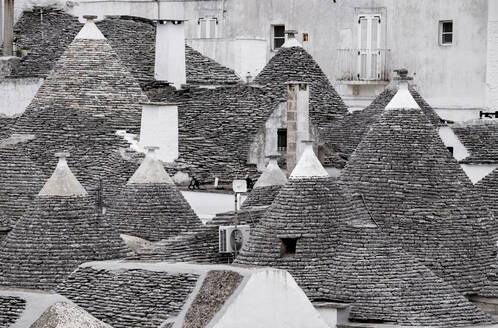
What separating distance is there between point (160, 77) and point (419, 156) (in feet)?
70.9

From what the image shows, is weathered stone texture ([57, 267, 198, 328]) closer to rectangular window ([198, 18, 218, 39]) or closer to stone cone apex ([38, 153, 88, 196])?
stone cone apex ([38, 153, 88, 196])

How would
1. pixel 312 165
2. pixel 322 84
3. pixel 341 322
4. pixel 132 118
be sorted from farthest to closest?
pixel 322 84, pixel 132 118, pixel 312 165, pixel 341 322

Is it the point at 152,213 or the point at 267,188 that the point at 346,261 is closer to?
the point at 267,188

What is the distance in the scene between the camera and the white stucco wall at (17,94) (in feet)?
263

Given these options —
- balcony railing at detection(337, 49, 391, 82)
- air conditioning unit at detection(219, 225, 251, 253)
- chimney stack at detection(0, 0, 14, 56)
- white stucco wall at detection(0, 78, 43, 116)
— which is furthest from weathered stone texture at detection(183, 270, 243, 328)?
balcony railing at detection(337, 49, 391, 82)

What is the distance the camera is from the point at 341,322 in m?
51.5

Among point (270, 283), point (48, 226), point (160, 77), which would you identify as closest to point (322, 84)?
point (160, 77)

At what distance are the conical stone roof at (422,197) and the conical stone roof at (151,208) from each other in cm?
390

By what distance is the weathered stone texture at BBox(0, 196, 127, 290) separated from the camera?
180ft

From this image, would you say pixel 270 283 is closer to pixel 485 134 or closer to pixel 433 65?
pixel 485 134

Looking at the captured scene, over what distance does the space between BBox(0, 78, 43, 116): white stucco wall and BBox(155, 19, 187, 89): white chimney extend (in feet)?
11.0

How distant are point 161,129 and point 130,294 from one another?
946 inches

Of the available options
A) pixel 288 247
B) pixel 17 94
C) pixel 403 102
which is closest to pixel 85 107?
pixel 17 94

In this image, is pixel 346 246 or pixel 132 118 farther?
pixel 132 118
